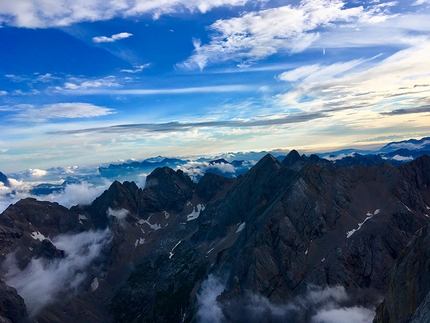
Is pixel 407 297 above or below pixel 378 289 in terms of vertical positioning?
above

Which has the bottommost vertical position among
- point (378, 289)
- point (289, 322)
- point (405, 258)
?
point (289, 322)

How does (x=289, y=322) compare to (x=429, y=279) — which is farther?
(x=289, y=322)

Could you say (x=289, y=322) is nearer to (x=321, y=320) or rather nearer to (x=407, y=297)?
(x=321, y=320)

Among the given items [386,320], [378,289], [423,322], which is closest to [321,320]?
[378,289]

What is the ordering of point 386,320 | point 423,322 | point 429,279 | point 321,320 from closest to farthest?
point 423,322 < point 429,279 < point 386,320 < point 321,320

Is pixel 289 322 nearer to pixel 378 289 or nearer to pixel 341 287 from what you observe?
pixel 341 287

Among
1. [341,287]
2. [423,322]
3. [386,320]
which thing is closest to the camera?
[423,322]
